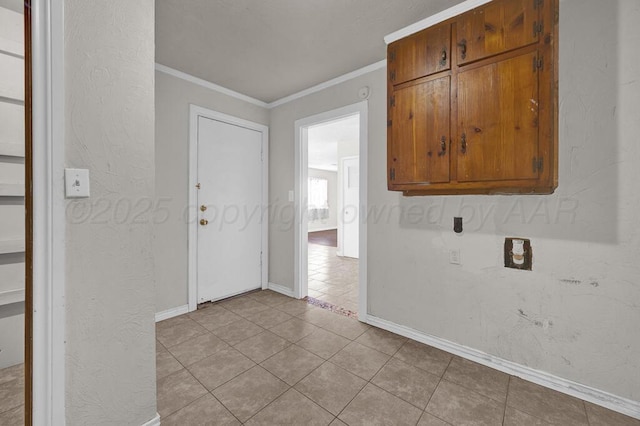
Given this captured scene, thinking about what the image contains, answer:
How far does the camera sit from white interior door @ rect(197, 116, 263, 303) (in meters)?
2.98

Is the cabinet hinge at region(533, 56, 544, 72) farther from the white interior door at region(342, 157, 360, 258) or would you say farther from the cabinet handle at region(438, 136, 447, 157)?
the white interior door at region(342, 157, 360, 258)

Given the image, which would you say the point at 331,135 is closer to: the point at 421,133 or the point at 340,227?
the point at 340,227

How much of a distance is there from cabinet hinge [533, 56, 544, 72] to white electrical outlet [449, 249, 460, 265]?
124 cm

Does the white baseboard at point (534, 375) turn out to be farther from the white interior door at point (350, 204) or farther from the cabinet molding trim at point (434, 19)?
the white interior door at point (350, 204)

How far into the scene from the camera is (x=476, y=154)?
1.67m

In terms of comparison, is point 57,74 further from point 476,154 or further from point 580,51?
point 580,51

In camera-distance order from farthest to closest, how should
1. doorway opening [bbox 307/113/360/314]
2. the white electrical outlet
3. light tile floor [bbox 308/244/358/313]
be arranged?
doorway opening [bbox 307/113/360/314], light tile floor [bbox 308/244/358/313], the white electrical outlet

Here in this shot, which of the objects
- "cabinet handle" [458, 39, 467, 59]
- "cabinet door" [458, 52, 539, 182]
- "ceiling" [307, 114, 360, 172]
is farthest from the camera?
"ceiling" [307, 114, 360, 172]

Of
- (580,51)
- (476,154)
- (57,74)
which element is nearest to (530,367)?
(476,154)

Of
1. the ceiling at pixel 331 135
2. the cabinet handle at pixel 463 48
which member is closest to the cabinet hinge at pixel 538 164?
the cabinet handle at pixel 463 48

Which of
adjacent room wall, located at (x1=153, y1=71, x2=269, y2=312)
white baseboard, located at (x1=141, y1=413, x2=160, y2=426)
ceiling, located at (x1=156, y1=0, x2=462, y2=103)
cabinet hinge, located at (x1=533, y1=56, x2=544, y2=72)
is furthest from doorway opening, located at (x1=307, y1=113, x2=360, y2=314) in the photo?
white baseboard, located at (x1=141, y1=413, x2=160, y2=426)

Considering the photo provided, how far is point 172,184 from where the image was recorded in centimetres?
272

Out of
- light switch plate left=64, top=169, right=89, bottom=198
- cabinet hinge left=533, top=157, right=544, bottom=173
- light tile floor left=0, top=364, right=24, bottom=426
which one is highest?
cabinet hinge left=533, top=157, right=544, bottom=173

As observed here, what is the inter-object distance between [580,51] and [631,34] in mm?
204
